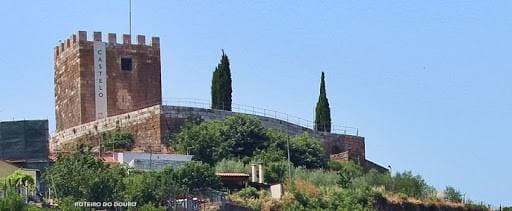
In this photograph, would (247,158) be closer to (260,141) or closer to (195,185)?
(260,141)

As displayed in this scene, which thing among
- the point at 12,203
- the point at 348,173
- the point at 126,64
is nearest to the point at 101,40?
the point at 126,64

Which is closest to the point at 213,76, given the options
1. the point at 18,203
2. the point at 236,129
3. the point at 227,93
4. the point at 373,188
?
the point at 227,93

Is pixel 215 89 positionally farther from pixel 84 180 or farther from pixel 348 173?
pixel 84 180

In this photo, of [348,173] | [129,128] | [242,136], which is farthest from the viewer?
[129,128]

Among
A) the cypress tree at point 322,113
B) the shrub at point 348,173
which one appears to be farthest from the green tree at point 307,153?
the cypress tree at point 322,113

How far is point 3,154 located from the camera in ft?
157

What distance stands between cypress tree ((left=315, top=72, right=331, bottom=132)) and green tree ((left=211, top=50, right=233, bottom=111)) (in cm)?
333

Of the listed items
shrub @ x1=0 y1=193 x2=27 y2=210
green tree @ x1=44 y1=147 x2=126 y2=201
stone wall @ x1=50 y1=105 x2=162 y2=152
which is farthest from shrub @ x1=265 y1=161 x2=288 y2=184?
shrub @ x1=0 y1=193 x2=27 y2=210

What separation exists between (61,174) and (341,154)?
48.8 feet

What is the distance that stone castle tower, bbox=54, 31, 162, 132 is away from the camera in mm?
Result: 54438

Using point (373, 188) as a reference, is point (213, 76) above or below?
above

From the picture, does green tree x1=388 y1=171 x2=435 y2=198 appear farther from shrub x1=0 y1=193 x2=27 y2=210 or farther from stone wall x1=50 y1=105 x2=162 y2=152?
shrub x1=0 y1=193 x2=27 y2=210

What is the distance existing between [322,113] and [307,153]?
4908 millimetres

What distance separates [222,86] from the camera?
53.5 meters
